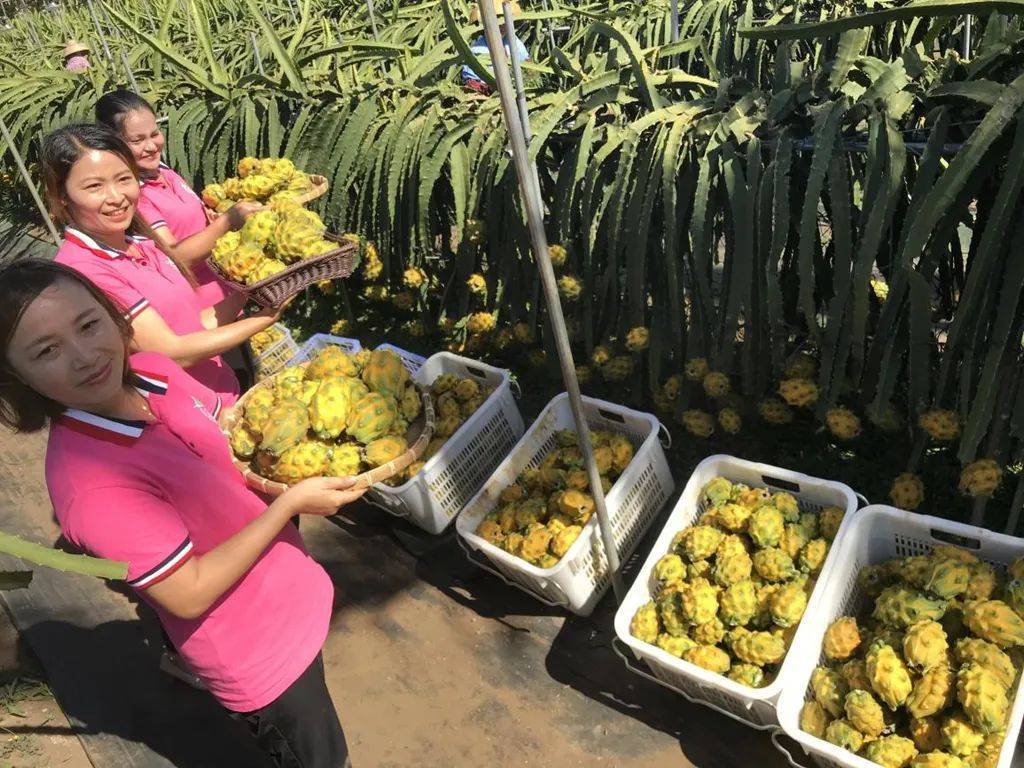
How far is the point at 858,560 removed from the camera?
72.1 inches

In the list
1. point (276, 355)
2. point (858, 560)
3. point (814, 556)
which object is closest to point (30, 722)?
point (276, 355)

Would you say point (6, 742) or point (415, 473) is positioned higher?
point (415, 473)

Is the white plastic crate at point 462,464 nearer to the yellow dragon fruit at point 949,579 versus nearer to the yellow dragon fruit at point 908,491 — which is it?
the yellow dragon fruit at point 908,491

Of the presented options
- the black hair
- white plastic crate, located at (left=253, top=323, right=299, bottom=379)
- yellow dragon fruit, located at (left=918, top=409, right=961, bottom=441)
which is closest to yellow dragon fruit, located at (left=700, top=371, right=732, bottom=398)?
yellow dragon fruit, located at (left=918, top=409, right=961, bottom=441)

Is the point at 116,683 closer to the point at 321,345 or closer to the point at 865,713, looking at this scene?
the point at 321,345

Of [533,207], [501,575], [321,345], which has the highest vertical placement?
[533,207]

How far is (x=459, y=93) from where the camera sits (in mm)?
Answer: 2951

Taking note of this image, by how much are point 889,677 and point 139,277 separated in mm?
1976

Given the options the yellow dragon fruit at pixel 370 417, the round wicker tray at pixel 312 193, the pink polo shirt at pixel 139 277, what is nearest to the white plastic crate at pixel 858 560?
the yellow dragon fruit at pixel 370 417

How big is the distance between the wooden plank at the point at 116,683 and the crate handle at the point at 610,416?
145cm

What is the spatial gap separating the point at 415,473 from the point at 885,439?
1.55 meters

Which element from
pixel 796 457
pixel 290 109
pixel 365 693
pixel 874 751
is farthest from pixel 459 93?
pixel 874 751

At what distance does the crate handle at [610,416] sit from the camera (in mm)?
2394

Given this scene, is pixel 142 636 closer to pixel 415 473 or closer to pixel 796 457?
pixel 415 473
